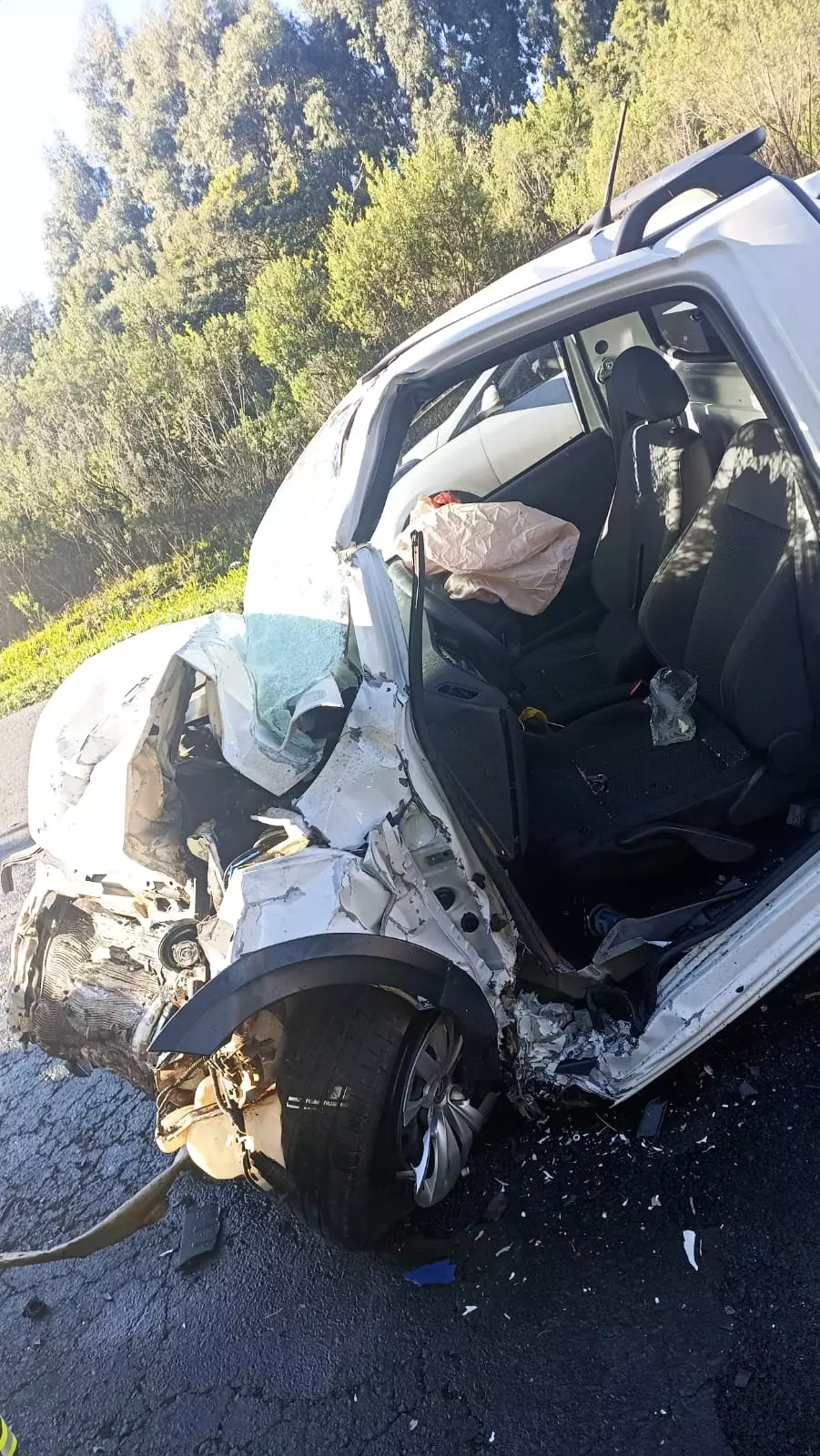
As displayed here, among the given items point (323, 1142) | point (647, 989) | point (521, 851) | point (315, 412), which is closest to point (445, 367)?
point (521, 851)

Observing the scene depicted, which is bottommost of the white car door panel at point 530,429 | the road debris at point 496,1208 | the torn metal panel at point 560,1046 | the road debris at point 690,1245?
the road debris at point 690,1245

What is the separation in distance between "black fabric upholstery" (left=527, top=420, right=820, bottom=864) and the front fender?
0.63 metres

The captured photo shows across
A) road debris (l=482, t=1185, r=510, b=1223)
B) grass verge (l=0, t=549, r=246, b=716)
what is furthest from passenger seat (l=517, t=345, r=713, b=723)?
grass verge (l=0, t=549, r=246, b=716)

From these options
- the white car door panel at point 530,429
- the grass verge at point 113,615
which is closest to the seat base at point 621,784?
the white car door panel at point 530,429

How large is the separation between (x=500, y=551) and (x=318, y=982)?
1877mm

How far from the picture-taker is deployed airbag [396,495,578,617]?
3123 mm

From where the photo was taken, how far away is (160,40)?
149 feet

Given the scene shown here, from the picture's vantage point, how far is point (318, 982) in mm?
1811

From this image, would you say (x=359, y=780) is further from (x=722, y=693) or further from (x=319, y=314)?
(x=319, y=314)

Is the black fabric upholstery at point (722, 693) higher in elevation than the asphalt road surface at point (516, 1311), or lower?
higher

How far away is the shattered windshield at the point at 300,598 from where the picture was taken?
216 centimetres

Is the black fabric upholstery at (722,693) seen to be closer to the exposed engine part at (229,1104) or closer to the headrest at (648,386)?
the headrest at (648,386)

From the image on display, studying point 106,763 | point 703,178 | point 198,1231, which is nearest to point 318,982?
point 106,763

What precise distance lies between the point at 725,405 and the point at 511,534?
32.3 inches
